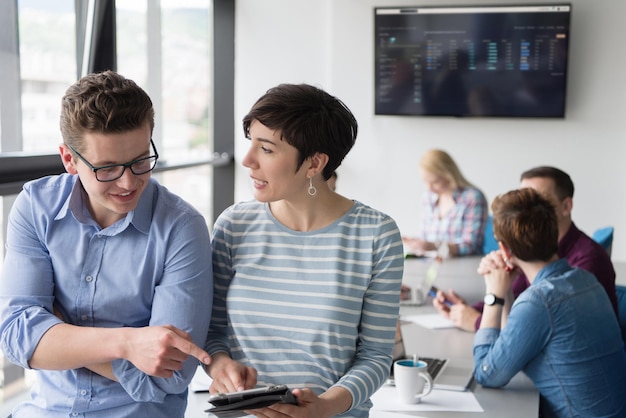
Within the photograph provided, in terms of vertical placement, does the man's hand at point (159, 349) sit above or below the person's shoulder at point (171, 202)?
below

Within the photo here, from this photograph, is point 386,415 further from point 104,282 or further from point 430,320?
point 430,320

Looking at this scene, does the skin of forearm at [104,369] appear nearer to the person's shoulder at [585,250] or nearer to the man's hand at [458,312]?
the man's hand at [458,312]

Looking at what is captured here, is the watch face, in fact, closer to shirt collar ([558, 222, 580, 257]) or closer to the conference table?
the conference table

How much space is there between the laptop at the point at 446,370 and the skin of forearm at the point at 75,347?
43.3 inches

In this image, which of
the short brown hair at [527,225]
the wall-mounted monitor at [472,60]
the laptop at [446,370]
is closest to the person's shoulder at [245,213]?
the laptop at [446,370]

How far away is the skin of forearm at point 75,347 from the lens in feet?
4.66

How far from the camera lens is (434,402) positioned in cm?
221

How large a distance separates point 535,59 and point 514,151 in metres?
0.72

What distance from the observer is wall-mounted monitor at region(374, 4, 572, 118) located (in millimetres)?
5695

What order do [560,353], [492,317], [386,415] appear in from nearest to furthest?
[386,415], [560,353], [492,317]

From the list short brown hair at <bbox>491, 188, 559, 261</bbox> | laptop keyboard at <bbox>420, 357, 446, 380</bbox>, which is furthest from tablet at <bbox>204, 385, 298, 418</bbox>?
short brown hair at <bbox>491, 188, 559, 261</bbox>

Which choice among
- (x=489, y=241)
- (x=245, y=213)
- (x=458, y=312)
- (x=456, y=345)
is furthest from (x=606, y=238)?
(x=245, y=213)

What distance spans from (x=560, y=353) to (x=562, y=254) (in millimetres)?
804

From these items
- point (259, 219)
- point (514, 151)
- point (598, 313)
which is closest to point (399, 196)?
point (514, 151)
